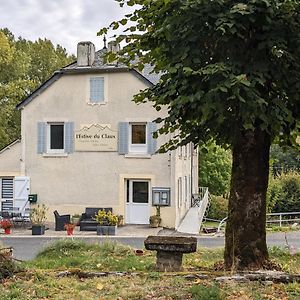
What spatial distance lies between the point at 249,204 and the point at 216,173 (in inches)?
1201

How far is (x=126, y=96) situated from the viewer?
2358cm

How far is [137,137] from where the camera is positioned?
23.6 meters

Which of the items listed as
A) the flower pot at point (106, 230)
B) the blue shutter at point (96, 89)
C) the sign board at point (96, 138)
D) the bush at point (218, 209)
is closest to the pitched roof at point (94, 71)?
the blue shutter at point (96, 89)

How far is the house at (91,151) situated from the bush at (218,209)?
899cm

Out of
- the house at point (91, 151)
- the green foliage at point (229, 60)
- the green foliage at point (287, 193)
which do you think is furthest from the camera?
the green foliage at point (287, 193)

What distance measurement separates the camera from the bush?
33.2m

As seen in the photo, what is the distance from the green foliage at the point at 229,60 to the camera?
257 inches

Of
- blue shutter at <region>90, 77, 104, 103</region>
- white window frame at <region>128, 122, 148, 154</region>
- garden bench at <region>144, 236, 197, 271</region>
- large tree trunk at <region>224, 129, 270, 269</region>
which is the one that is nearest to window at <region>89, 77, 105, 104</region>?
blue shutter at <region>90, 77, 104, 103</region>

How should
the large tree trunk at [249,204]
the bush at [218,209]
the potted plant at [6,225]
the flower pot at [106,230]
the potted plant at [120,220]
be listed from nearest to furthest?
the large tree trunk at [249,204], the flower pot at [106,230], the potted plant at [6,225], the potted plant at [120,220], the bush at [218,209]

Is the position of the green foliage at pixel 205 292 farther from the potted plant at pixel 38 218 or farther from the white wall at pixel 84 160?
the white wall at pixel 84 160

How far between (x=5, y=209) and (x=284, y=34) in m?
20.0

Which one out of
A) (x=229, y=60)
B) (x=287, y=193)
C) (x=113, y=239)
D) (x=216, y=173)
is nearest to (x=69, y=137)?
(x=113, y=239)

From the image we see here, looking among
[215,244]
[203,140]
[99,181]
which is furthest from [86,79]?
[203,140]

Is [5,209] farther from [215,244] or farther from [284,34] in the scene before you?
[284,34]
